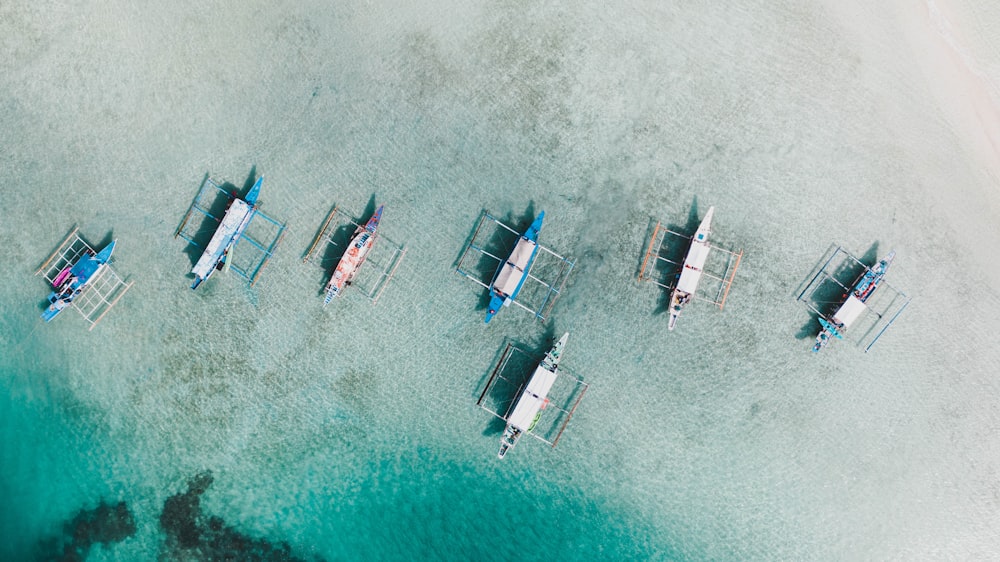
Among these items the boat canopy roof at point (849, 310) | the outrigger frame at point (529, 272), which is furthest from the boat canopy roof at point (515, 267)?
the boat canopy roof at point (849, 310)

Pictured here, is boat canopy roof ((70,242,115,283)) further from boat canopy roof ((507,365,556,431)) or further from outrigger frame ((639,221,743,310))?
outrigger frame ((639,221,743,310))

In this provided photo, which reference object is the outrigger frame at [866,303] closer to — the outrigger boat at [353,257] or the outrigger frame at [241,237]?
the outrigger boat at [353,257]

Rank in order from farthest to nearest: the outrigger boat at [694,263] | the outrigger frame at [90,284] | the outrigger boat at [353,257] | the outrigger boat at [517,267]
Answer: the outrigger frame at [90,284] → the outrigger boat at [353,257] → the outrigger boat at [517,267] → the outrigger boat at [694,263]

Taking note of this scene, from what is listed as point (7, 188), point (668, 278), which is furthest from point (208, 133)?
point (668, 278)

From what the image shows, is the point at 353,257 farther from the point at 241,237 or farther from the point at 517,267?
the point at 517,267

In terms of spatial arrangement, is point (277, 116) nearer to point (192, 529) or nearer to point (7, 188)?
point (7, 188)

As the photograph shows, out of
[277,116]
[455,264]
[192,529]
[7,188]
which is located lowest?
[192,529]
